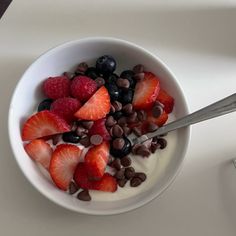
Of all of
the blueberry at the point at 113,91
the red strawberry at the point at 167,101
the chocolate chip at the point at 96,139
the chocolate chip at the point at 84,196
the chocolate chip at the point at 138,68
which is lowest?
the chocolate chip at the point at 84,196

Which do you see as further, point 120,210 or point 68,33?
point 68,33

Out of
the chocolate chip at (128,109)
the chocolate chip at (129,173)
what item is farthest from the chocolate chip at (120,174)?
the chocolate chip at (128,109)

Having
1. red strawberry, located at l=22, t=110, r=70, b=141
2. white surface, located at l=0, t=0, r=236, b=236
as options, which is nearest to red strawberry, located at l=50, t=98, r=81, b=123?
red strawberry, located at l=22, t=110, r=70, b=141

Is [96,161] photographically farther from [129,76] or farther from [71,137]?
[129,76]

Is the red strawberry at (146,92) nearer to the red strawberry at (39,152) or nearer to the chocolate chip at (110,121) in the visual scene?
the chocolate chip at (110,121)

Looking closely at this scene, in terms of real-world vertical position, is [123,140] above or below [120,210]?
above

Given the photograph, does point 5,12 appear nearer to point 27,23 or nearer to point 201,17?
point 27,23

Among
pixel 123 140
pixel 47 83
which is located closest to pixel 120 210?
pixel 123 140
